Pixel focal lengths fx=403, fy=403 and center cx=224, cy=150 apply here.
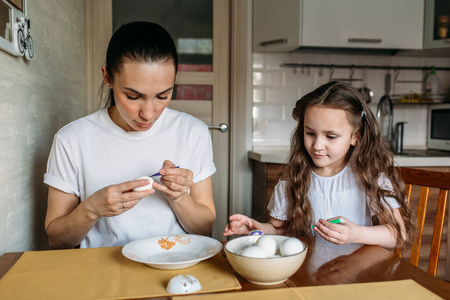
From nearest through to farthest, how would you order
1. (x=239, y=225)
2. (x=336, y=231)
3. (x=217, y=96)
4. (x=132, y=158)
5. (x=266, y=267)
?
(x=266, y=267) → (x=336, y=231) → (x=239, y=225) → (x=132, y=158) → (x=217, y=96)

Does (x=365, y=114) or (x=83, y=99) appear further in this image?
(x=83, y=99)

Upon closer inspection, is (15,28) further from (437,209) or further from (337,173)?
(437,209)

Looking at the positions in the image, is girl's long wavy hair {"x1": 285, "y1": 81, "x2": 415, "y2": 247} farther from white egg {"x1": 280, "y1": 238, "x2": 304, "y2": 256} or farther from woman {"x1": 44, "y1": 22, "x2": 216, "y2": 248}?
white egg {"x1": 280, "y1": 238, "x2": 304, "y2": 256}

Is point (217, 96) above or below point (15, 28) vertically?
below

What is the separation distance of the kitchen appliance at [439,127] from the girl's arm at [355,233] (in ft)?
6.23

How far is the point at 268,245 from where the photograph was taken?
89 centimetres

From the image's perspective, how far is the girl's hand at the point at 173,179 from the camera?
1.08m

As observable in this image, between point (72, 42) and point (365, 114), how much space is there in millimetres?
1730

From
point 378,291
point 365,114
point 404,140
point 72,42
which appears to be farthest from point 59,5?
point 404,140

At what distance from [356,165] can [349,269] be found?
0.67 m

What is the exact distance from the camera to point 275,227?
1.55 metres

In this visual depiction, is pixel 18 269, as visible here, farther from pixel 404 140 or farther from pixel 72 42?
pixel 404 140

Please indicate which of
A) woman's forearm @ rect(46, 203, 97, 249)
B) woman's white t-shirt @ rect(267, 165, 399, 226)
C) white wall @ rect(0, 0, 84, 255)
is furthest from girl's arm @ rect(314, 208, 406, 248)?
white wall @ rect(0, 0, 84, 255)

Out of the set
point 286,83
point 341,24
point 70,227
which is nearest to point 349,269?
point 70,227
